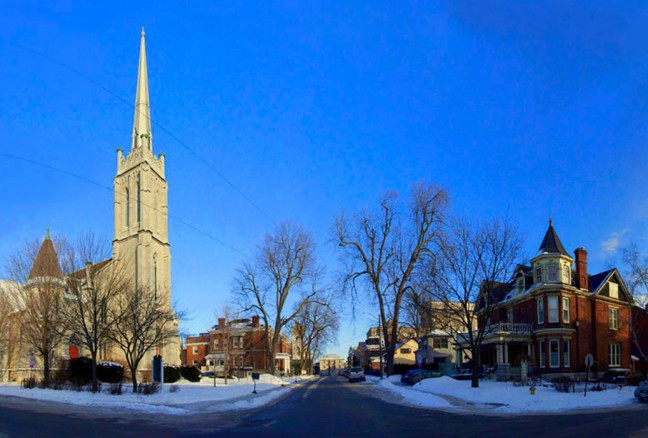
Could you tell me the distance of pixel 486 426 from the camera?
1634 centimetres

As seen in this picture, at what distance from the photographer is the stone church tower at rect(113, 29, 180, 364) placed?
62.9 meters

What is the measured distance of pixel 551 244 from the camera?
42.9 meters

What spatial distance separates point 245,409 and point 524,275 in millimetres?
30811

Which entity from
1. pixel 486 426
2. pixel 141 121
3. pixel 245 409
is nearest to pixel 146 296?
pixel 245 409

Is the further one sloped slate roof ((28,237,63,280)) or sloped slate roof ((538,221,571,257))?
sloped slate roof ((538,221,571,257))

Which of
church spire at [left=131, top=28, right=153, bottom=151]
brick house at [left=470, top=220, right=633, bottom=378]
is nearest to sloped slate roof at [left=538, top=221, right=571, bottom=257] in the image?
brick house at [left=470, top=220, right=633, bottom=378]

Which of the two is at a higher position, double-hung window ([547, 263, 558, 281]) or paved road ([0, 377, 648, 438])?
double-hung window ([547, 263, 558, 281])

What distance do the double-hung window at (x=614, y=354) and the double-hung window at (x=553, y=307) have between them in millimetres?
6832

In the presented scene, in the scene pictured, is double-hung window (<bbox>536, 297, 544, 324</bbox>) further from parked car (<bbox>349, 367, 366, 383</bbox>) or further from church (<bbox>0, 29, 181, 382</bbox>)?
church (<bbox>0, 29, 181, 382</bbox>)

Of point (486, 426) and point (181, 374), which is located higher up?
point (486, 426)

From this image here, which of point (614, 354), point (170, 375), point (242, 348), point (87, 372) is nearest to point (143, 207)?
point (170, 375)

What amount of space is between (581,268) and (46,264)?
38754 mm

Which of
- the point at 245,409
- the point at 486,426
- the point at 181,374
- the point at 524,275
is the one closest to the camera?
the point at 486,426

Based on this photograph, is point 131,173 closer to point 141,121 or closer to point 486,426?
point 141,121
